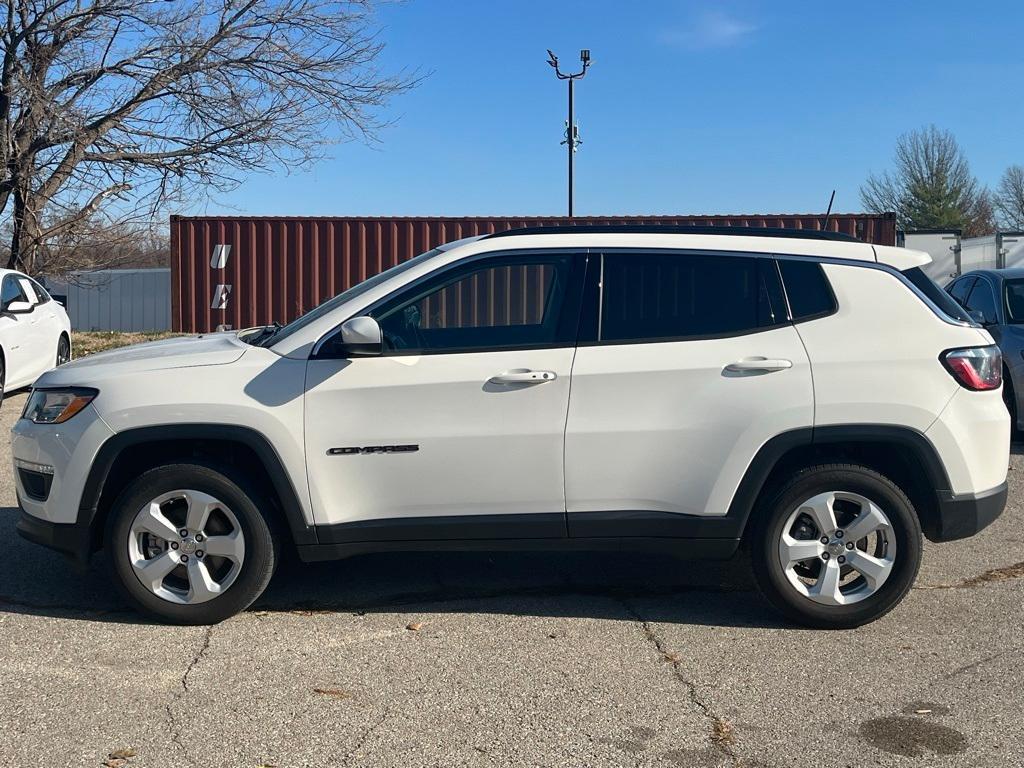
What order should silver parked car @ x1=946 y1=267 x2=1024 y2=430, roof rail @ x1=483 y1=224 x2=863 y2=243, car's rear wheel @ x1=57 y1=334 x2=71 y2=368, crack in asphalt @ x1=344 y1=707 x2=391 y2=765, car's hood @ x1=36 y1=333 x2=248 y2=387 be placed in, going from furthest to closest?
car's rear wheel @ x1=57 y1=334 x2=71 y2=368 < silver parked car @ x1=946 y1=267 x2=1024 y2=430 < roof rail @ x1=483 y1=224 x2=863 y2=243 < car's hood @ x1=36 y1=333 x2=248 y2=387 < crack in asphalt @ x1=344 y1=707 x2=391 y2=765

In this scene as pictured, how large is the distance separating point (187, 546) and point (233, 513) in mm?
255

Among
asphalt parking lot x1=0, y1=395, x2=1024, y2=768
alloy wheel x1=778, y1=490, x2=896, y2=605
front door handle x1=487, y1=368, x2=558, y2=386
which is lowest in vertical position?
asphalt parking lot x1=0, y1=395, x2=1024, y2=768

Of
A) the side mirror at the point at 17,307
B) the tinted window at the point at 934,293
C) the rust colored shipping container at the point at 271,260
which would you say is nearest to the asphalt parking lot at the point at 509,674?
the tinted window at the point at 934,293

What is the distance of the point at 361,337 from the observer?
14.2ft

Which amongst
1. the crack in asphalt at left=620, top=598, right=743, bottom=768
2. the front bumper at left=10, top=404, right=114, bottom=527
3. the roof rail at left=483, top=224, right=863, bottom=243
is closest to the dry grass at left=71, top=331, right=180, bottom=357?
the front bumper at left=10, top=404, right=114, bottom=527

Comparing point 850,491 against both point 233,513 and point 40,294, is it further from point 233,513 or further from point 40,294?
point 40,294

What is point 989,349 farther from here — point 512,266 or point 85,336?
point 85,336

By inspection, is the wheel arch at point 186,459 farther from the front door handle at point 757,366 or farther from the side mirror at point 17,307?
the side mirror at point 17,307

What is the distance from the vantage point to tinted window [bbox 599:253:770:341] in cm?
457

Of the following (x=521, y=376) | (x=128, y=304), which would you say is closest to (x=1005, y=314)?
(x=521, y=376)

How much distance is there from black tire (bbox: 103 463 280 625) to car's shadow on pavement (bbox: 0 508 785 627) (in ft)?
0.72

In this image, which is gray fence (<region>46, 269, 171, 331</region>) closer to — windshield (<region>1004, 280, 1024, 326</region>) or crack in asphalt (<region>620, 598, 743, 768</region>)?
windshield (<region>1004, 280, 1024, 326</region>)

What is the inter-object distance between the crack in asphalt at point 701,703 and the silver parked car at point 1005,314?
5117 millimetres

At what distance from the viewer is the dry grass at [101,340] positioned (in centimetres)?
1508
